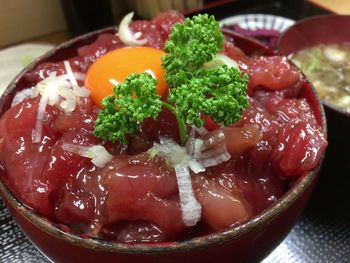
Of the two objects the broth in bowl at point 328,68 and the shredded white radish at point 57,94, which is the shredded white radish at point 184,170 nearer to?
the shredded white radish at point 57,94

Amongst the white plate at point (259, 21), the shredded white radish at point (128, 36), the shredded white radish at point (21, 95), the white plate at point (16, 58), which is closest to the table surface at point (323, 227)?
the shredded white radish at point (21, 95)

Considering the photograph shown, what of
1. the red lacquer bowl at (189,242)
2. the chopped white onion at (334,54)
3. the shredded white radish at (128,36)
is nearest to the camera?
the red lacquer bowl at (189,242)

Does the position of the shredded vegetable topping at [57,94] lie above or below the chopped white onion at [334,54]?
above

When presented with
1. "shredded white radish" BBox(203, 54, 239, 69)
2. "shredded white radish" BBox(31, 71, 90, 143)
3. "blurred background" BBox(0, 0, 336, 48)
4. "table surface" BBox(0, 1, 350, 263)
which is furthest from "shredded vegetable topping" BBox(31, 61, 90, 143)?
"blurred background" BBox(0, 0, 336, 48)

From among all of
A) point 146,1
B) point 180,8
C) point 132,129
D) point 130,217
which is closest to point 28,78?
point 132,129

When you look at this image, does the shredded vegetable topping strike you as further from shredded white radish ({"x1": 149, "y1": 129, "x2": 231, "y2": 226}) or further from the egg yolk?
shredded white radish ({"x1": 149, "y1": 129, "x2": 231, "y2": 226})

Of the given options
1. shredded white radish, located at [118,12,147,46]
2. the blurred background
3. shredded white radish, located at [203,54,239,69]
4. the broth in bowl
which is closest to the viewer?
shredded white radish, located at [203,54,239,69]

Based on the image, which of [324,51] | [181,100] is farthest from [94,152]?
[324,51]
